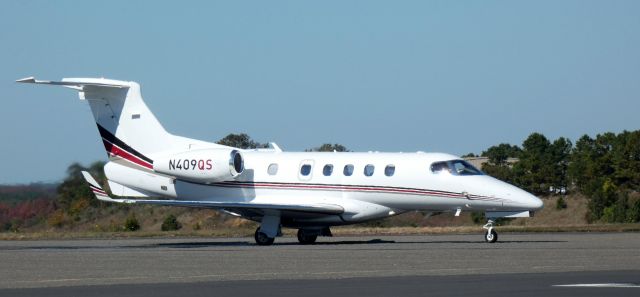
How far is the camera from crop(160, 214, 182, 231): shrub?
51897 millimetres

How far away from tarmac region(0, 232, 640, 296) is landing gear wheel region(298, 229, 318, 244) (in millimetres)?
5543

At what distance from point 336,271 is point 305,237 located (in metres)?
15.8

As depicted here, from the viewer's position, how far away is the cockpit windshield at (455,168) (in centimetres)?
3597

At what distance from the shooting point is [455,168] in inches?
1421

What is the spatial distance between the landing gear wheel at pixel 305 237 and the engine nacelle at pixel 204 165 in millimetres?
2663

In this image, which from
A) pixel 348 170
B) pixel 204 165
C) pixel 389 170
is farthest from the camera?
pixel 204 165

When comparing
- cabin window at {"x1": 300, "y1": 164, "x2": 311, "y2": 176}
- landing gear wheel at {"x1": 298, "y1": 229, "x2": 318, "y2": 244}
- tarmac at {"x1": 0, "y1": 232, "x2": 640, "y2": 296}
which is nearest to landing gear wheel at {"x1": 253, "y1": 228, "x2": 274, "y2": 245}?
landing gear wheel at {"x1": 298, "y1": 229, "x2": 318, "y2": 244}

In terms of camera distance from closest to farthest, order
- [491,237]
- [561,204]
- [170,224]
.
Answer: [491,237], [170,224], [561,204]

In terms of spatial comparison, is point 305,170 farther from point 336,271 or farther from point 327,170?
point 336,271

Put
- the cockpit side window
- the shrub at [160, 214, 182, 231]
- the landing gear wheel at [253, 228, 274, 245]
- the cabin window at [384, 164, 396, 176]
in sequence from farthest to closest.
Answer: the shrub at [160, 214, 182, 231]
the landing gear wheel at [253, 228, 274, 245]
the cabin window at [384, 164, 396, 176]
the cockpit side window

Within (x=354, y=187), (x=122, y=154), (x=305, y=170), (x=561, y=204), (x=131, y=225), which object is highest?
(x=122, y=154)

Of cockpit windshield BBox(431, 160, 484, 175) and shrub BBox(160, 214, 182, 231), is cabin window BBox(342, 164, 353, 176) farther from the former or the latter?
shrub BBox(160, 214, 182, 231)

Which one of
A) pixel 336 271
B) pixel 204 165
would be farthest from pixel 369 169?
pixel 336 271

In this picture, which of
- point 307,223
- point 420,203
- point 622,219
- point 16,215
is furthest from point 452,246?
point 16,215
